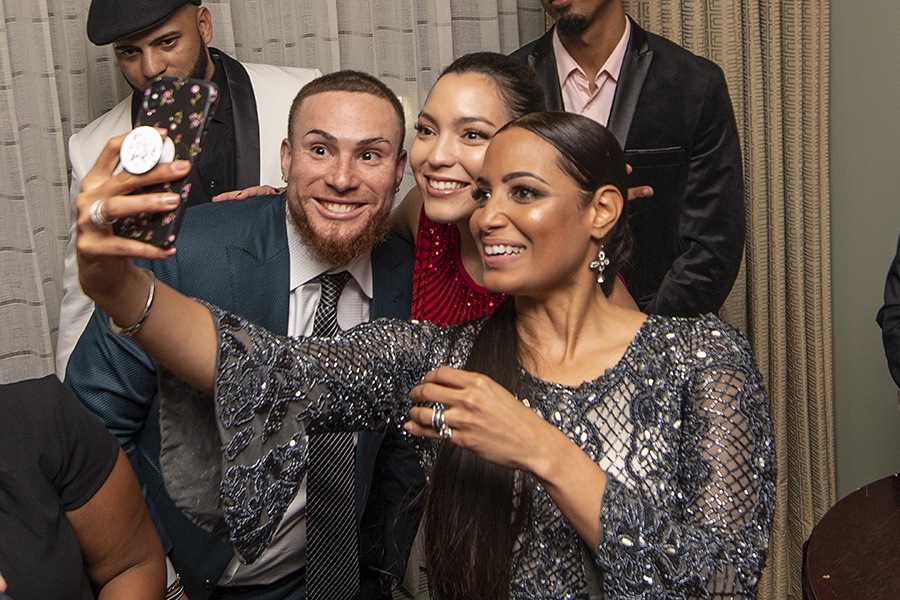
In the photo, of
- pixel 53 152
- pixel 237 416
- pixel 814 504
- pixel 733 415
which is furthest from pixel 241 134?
pixel 814 504

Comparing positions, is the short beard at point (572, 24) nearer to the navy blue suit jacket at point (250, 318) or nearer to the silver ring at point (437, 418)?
the navy blue suit jacket at point (250, 318)

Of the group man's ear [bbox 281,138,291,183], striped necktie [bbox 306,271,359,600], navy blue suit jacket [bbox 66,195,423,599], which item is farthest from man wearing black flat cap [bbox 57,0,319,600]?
striped necktie [bbox 306,271,359,600]

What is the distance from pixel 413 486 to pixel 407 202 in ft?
2.06

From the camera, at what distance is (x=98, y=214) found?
3.78 ft

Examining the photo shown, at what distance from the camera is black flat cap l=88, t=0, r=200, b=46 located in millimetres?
2406

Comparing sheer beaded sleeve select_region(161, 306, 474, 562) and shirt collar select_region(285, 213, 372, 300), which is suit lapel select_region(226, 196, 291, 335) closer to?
shirt collar select_region(285, 213, 372, 300)

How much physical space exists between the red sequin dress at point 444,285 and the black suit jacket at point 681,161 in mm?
706

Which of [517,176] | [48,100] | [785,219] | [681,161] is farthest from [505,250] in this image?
[785,219]

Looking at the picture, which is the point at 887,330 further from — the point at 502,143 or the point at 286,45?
the point at 286,45

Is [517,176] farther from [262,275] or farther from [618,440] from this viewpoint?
[262,275]

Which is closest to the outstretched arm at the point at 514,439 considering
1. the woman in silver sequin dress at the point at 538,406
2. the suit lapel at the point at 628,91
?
the woman in silver sequin dress at the point at 538,406

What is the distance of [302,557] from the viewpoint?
1943mm

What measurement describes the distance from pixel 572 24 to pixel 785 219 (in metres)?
1.08

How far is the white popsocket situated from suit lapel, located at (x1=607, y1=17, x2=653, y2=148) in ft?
5.33
